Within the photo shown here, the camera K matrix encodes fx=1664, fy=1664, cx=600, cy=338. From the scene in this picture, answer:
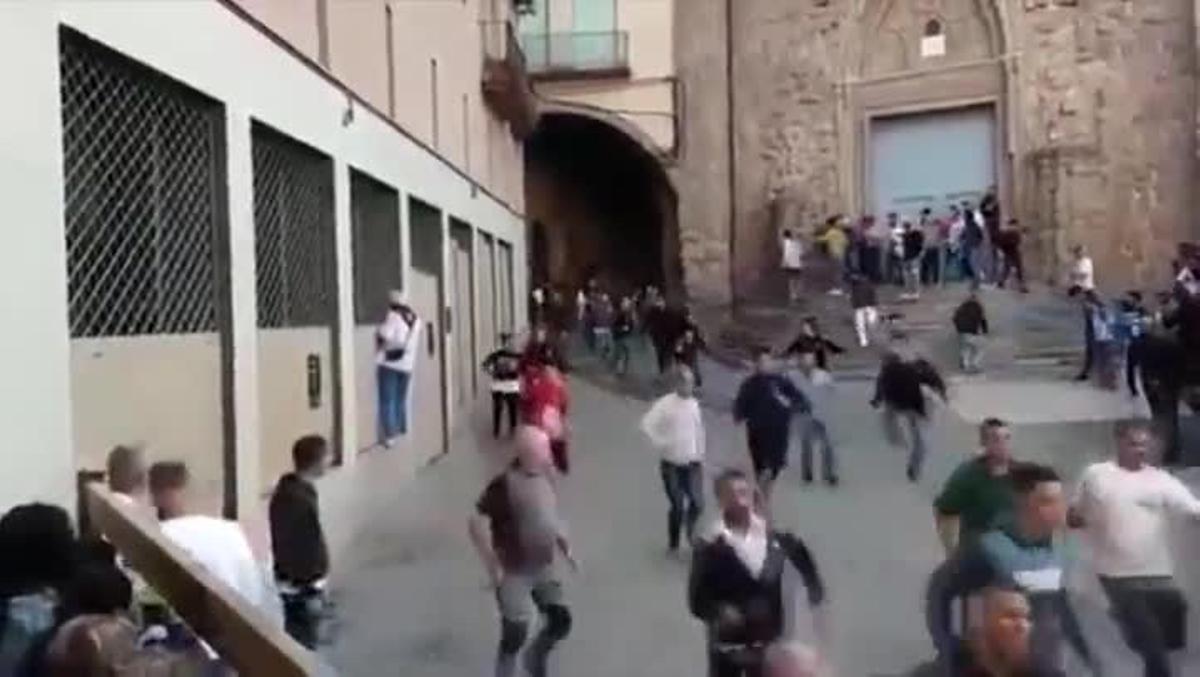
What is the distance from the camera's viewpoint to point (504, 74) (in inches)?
1099

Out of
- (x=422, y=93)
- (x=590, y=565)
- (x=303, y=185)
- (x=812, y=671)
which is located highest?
(x=422, y=93)

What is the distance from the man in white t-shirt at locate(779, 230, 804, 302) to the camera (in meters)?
33.5

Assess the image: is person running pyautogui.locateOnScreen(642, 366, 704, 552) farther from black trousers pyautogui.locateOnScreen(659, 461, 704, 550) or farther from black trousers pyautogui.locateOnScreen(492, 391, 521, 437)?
black trousers pyautogui.locateOnScreen(492, 391, 521, 437)

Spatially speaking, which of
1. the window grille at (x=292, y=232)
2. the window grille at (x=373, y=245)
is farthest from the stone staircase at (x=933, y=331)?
the window grille at (x=292, y=232)

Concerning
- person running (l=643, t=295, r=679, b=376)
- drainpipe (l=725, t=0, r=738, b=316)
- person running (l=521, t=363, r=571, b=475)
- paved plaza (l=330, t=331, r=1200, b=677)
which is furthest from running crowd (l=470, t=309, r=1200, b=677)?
drainpipe (l=725, t=0, r=738, b=316)

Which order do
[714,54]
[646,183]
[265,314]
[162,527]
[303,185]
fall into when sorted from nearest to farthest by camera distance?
[162,527], [265,314], [303,185], [714,54], [646,183]

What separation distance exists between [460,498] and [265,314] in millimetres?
4607

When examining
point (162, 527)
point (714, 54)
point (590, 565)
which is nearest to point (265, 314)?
point (590, 565)

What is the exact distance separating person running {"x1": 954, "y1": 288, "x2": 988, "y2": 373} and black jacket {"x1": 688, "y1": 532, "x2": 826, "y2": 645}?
1873cm

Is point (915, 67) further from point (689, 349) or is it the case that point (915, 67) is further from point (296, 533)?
point (296, 533)

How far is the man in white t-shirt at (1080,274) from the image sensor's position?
94.0ft

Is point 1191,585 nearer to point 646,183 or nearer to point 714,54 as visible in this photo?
point 714,54

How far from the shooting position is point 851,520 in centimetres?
1384

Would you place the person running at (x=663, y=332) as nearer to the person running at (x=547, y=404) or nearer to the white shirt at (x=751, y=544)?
the person running at (x=547, y=404)
